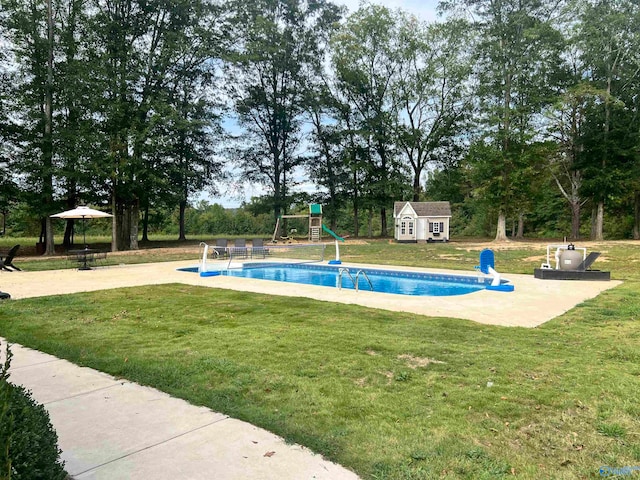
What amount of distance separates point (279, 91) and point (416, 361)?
3317 centimetres

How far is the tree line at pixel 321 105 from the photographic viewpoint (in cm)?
2081

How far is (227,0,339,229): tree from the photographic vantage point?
3262 cm

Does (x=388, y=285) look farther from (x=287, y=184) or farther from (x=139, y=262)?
(x=287, y=184)

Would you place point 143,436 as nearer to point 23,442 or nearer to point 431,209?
point 23,442

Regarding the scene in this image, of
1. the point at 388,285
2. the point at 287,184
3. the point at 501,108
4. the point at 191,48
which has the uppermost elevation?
the point at 191,48

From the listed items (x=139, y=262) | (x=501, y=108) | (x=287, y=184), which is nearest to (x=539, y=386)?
(x=139, y=262)

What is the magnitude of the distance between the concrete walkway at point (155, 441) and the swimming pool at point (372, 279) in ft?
18.8

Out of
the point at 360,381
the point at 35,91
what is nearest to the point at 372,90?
the point at 35,91

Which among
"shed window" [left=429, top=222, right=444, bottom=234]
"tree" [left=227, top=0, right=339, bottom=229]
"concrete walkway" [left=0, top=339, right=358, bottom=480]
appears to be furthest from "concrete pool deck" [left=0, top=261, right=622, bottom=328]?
"tree" [left=227, top=0, right=339, bottom=229]

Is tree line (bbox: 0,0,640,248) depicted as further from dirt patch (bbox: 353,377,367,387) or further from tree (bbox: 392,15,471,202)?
dirt patch (bbox: 353,377,367,387)

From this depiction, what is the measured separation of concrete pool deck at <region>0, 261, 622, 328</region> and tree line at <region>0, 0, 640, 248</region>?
35.2 feet

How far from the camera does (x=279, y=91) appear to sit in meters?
33.9

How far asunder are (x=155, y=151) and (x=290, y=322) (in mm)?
19559

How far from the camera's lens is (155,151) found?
22156mm
